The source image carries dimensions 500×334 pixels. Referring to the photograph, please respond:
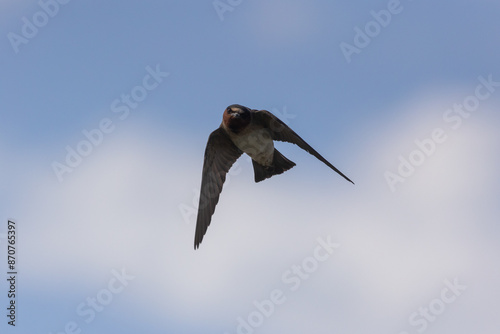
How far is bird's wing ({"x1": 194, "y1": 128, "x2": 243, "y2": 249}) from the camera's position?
1293 cm

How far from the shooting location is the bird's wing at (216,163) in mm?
12930

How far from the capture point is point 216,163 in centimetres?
1323

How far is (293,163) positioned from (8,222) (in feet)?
22.4

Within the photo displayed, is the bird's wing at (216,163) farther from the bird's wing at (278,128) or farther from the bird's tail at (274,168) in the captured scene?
the bird's wing at (278,128)

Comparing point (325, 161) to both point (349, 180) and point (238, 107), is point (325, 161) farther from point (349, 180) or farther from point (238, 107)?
point (238, 107)

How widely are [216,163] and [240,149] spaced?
0.62 meters

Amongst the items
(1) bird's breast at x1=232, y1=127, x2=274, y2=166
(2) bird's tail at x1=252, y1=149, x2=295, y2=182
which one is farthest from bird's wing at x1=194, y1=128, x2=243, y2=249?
(2) bird's tail at x1=252, y1=149, x2=295, y2=182

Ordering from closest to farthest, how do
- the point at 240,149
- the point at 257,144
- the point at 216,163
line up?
the point at 257,144 → the point at 240,149 → the point at 216,163

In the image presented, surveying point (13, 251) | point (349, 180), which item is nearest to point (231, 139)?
point (349, 180)

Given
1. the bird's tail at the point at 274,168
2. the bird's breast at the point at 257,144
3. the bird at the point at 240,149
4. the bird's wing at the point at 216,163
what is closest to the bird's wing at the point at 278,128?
the bird at the point at 240,149

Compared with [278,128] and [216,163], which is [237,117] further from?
[216,163]

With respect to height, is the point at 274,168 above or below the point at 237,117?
below

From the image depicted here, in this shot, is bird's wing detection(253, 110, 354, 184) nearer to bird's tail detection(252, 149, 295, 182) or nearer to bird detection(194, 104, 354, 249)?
bird detection(194, 104, 354, 249)

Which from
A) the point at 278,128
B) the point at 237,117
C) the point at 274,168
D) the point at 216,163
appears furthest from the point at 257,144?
the point at 216,163
